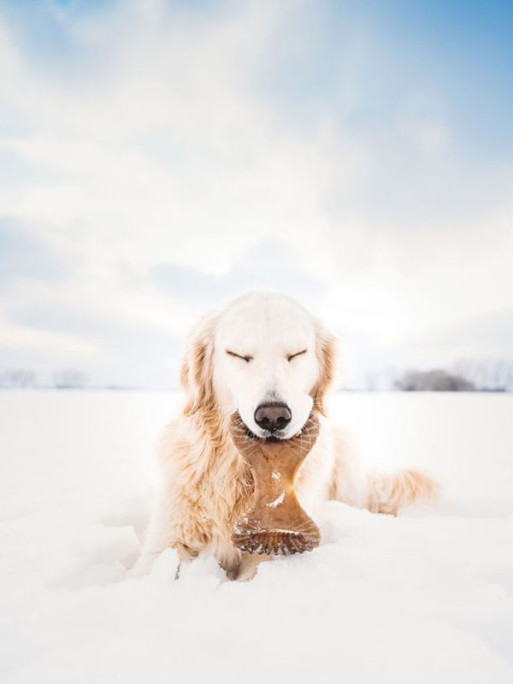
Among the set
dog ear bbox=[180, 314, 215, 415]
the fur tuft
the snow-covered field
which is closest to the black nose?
the snow-covered field

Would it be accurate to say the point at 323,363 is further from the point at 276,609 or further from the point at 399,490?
the point at 276,609

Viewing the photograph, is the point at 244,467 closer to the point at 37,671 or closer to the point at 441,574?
the point at 441,574

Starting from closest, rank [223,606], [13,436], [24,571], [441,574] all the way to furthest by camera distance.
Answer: [223,606] → [441,574] → [24,571] → [13,436]

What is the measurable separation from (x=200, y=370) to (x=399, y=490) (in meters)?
2.19

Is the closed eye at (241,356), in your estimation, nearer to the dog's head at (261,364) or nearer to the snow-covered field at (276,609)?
the dog's head at (261,364)

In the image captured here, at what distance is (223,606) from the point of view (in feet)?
5.29

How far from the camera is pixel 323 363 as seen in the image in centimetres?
306

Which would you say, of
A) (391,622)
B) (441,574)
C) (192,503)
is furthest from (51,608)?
(441,574)

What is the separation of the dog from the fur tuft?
39.4 inches

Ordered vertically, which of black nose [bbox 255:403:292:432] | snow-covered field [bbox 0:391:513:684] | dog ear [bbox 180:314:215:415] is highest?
dog ear [bbox 180:314:215:415]

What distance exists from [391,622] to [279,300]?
1.77 m

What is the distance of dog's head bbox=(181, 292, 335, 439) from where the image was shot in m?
2.21

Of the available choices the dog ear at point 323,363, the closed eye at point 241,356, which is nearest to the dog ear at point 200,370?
the closed eye at point 241,356

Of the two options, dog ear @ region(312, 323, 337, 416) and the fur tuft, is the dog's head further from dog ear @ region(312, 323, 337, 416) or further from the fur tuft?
the fur tuft
